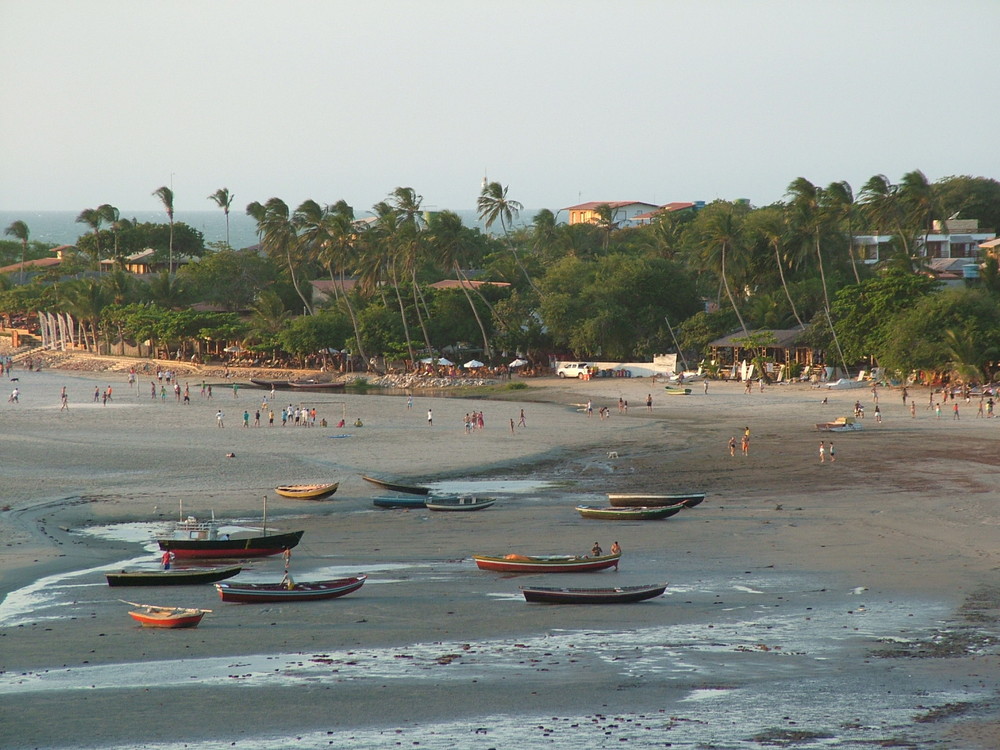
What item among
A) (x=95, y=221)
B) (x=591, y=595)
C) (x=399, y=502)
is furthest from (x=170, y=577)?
(x=95, y=221)

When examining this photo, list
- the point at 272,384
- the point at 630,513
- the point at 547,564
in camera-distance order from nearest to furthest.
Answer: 1. the point at 547,564
2. the point at 630,513
3. the point at 272,384

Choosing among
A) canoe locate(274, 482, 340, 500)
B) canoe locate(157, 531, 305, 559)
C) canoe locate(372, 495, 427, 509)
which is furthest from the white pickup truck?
canoe locate(157, 531, 305, 559)

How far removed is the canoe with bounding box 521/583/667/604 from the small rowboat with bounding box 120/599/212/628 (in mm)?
5907

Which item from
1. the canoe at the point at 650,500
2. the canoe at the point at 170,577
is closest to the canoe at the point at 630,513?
the canoe at the point at 650,500

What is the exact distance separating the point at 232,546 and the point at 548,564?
732 cm

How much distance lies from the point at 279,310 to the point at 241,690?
68.7 m

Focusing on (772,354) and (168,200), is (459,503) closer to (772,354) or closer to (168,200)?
(772,354)

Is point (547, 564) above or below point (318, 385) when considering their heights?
below

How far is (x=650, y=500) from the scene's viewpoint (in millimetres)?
29422

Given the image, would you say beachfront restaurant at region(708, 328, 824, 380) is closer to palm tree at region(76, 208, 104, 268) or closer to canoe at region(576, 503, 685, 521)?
canoe at region(576, 503, 685, 521)

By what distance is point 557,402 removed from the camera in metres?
58.2

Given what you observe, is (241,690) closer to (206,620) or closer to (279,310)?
(206,620)

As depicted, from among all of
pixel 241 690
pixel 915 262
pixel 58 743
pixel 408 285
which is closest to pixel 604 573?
pixel 241 690

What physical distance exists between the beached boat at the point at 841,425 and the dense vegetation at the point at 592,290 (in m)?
11.6
